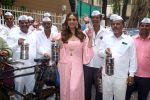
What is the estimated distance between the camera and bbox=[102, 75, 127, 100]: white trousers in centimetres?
648

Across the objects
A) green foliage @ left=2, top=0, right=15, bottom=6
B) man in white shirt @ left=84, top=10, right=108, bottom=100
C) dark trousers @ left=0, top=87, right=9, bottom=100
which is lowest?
dark trousers @ left=0, top=87, right=9, bottom=100

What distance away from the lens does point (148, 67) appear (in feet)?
23.0

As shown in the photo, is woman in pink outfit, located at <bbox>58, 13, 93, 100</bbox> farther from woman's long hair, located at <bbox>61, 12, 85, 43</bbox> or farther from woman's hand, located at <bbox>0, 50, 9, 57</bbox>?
woman's hand, located at <bbox>0, 50, 9, 57</bbox>

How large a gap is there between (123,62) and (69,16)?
121cm

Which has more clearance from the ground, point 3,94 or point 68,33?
point 68,33

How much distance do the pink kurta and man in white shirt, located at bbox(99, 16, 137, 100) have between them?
1.24 ft

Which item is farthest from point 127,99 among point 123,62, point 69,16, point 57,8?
point 57,8

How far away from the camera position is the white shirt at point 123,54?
21.1ft

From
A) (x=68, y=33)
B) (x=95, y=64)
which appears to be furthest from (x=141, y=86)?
(x=68, y=33)

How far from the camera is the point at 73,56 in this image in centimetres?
661

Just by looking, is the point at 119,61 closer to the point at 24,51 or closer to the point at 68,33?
the point at 68,33

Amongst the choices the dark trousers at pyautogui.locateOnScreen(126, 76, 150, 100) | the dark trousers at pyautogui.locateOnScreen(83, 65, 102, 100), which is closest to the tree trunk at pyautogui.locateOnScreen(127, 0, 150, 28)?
the dark trousers at pyautogui.locateOnScreen(83, 65, 102, 100)

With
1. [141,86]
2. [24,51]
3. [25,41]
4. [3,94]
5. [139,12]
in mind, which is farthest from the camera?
[139,12]

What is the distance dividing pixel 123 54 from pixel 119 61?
14cm
